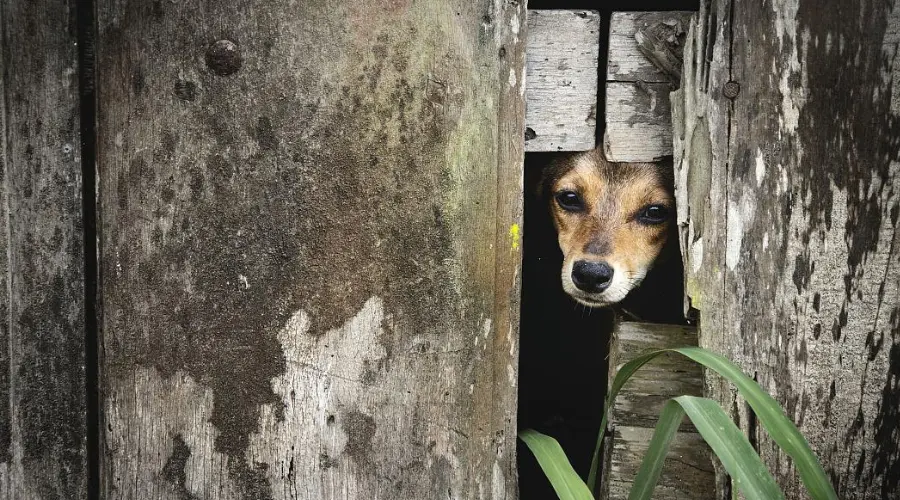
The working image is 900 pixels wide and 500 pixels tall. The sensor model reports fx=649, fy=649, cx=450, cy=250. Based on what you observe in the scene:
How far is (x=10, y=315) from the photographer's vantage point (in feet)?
4.74

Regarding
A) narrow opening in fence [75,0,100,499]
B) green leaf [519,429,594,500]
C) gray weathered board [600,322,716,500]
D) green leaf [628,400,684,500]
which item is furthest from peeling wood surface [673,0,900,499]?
narrow opening in fence [75,0,100,499]

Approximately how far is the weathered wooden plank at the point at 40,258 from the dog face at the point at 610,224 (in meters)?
1.37

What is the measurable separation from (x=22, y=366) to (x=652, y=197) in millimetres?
1784

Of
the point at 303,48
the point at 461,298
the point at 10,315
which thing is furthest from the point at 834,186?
the point at 10,315

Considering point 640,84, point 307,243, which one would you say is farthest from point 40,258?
point 640,84

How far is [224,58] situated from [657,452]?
124cm

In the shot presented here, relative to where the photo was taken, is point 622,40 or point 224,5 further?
point 622,40

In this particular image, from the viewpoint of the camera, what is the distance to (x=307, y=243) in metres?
1.49

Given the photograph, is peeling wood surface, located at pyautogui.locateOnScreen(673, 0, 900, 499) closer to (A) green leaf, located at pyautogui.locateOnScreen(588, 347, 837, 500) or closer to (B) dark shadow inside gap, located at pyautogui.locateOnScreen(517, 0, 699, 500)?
(A) green leaf, located at pyautogui.locateOnScreen(588, 347, 837, 500)

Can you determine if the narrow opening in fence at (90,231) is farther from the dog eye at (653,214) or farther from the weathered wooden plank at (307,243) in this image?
the dog eye at (653,214)

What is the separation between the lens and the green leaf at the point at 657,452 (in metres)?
1.31

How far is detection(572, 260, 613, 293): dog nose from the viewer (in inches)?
78.0

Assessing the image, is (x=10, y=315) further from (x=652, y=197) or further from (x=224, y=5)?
(x=652, y=197)

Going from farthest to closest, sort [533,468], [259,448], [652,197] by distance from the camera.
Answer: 1. [533,468]
2. [652,197]
3. [259,448]
